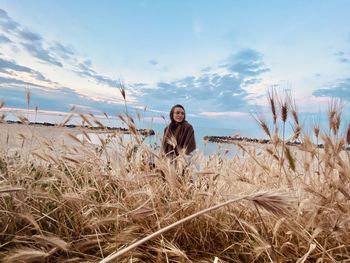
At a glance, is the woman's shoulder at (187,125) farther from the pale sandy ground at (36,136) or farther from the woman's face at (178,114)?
the pale sandy ground at (36,136)

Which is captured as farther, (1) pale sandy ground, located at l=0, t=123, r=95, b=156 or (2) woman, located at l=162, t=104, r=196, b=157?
(2) woman, located at l=162, t=104, r=196, b=157

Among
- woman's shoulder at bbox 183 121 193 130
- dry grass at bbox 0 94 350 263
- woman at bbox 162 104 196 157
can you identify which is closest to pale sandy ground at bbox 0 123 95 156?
dry grass at bbox 0 94 350 263

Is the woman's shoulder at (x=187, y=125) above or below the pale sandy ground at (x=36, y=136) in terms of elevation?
above

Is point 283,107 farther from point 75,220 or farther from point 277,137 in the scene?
point 75,220

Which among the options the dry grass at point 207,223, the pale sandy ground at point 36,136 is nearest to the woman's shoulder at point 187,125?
the pale sandy ground at point 36,136

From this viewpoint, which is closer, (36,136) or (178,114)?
(36,136)

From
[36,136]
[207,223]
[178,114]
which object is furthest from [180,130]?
[207,223]

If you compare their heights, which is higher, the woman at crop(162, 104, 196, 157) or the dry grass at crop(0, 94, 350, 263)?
the woman at crop(162, 104, 196, 157)

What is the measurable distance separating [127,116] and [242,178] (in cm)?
126

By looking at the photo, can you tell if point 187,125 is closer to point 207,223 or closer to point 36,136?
point 36,136

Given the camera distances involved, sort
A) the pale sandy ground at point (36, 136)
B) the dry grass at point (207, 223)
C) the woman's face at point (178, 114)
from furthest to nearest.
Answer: the woman's face at point (178, 114) < the pale sandy ground at point (36, 136) < the dry grass at point (207, 223)

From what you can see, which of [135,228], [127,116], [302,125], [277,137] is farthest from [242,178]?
[127,116]

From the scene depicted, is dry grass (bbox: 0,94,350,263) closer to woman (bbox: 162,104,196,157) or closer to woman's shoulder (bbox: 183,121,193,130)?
woman (bbox: 162,104,196,157)

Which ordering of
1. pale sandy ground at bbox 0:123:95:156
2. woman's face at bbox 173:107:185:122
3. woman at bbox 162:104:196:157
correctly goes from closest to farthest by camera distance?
pale sandy ground at bbox 0:123:95:156 → woman at bbox 162:104:196:157 → woman's face at bbox 173:107:185:122
